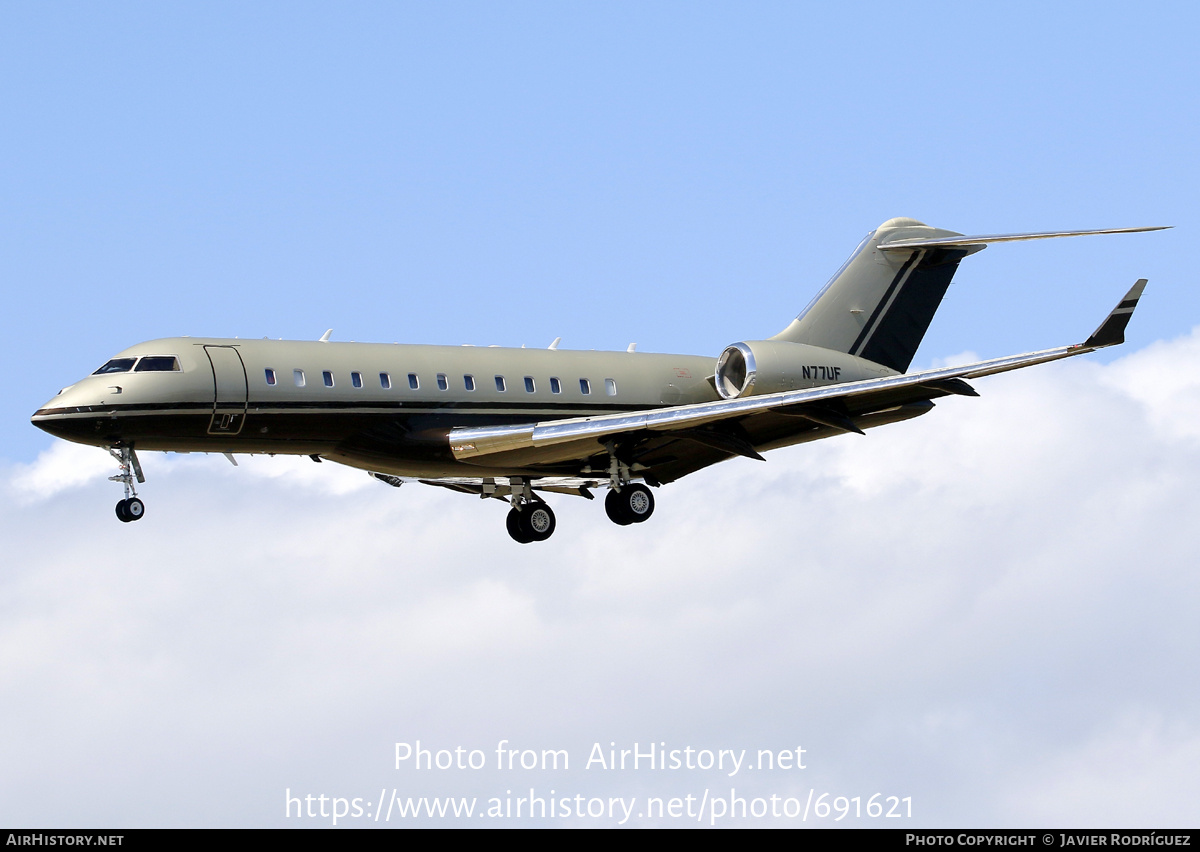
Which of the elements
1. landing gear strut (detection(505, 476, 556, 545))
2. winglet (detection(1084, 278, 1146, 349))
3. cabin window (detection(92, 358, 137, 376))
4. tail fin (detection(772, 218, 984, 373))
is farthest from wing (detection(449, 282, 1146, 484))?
cabin window (detection(92, 358, 137, 376))

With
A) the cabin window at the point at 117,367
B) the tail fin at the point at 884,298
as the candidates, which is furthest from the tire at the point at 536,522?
the cabin window at the point at 117,367

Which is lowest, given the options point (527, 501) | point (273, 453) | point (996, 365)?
point (527, 501)

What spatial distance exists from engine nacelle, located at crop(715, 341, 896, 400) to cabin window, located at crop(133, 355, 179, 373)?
10.7 m

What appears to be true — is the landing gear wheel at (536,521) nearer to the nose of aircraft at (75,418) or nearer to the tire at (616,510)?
the tire at (616,510)

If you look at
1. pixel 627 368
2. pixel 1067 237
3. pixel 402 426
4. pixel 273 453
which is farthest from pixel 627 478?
pixel 1067 237

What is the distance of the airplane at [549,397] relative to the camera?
28828 mm

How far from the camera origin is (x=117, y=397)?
28.5m

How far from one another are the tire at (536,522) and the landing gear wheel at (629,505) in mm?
1979

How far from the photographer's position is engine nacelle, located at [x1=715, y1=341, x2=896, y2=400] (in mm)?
32781

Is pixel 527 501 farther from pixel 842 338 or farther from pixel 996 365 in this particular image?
pixel 996 365

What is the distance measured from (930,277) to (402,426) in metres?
12.9

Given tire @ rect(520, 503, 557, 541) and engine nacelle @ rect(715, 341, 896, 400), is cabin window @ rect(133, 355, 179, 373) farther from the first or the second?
engine nacelle @ rect(715, 341, 896, 400)

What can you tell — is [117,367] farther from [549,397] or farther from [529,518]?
[529,518]
